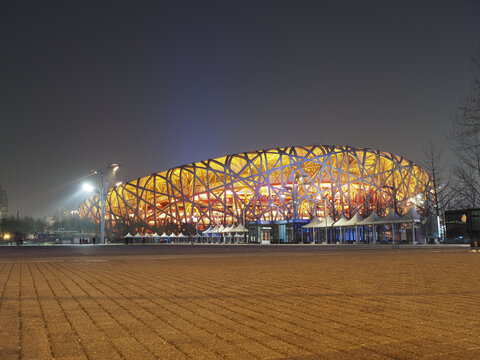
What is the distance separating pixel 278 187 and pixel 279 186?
0.93 metres

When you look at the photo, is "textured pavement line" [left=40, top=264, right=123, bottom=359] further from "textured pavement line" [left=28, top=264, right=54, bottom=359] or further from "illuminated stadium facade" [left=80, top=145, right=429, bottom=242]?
"illuminated stadium facade" [left=80, top=145, right=429, bottom=242]

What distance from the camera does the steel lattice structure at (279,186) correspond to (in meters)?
83.9

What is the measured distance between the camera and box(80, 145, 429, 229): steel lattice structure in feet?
275

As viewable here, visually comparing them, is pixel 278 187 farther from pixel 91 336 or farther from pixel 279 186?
pixel 91 336

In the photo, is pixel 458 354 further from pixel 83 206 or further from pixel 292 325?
pixel 83 206

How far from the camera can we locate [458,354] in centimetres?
320

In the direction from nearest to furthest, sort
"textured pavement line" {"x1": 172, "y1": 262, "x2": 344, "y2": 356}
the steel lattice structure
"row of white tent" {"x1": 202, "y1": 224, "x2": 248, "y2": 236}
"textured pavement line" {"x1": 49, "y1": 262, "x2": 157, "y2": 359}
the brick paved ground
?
"textured pavement line" {"x1": 49, "y1": 262, "x2": 157, "y2": 359}
the brick paved ground
"textured pavement line" {"x1": 172, "y1": 262, "x2": 344, "y2": 356}
"row of white tent" {"x1": 202, "y1": 224, "x2": 248, "y2": 236}
the steel lattice structure

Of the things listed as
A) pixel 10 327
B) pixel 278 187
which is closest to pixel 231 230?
pixel 278 187

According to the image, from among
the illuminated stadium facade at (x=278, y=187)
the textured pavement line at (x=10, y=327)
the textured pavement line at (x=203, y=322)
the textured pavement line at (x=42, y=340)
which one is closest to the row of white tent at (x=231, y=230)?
the illuminated stadium facade at (x=278, y=187)

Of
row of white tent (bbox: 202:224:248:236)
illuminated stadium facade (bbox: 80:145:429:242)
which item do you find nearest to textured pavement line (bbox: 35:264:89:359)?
row of white tent (bbox: 202:224:248:236)

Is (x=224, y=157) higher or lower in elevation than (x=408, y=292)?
higher

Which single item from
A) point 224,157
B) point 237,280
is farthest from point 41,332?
point 224,157

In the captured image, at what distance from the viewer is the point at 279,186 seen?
281ft

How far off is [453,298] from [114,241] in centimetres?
7974
